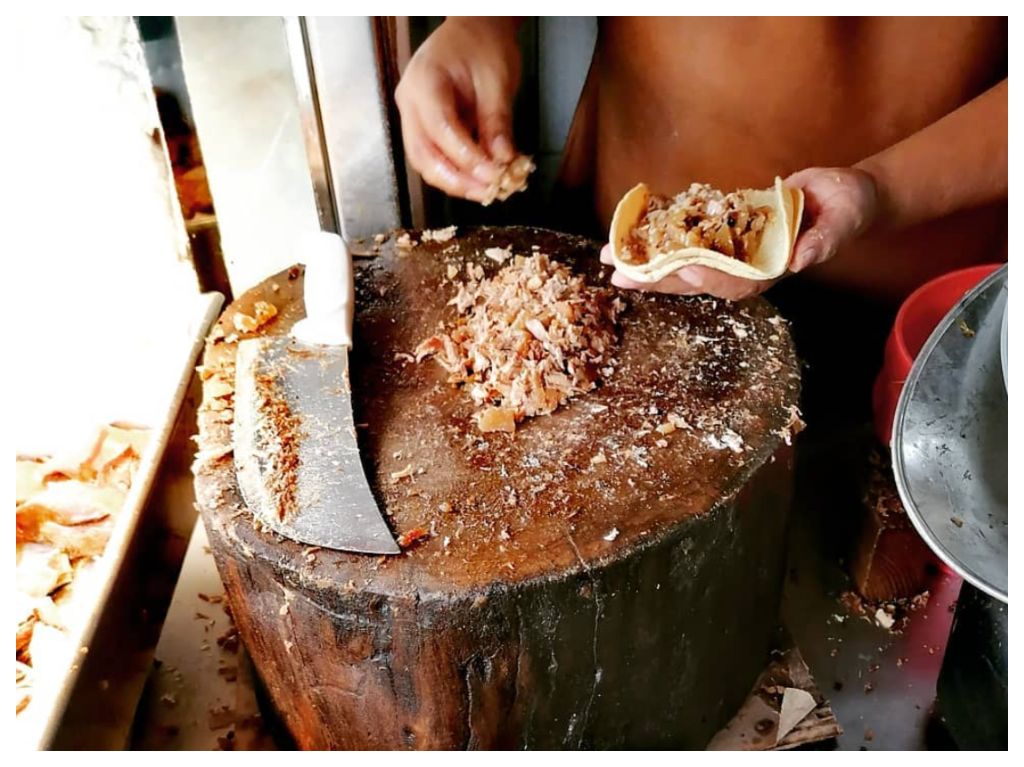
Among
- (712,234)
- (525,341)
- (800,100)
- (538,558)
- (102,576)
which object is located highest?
(800,100)

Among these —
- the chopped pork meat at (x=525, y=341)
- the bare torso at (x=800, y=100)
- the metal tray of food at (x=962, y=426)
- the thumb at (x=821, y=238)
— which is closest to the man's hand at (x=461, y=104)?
the chopped pork meat at (x=525, y=341)

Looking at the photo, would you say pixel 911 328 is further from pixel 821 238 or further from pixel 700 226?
pixel 700 226

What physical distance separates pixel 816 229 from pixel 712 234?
0.16 metres

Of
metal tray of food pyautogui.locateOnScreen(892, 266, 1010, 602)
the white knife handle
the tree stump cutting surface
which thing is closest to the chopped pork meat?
the tree stump cutting surface

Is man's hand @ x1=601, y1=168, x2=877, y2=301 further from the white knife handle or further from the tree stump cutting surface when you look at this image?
the white knife handle

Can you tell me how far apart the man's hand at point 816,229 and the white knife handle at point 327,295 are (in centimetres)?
43

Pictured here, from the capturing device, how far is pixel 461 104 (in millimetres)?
1522

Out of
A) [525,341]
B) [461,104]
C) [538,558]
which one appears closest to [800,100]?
[461,104]

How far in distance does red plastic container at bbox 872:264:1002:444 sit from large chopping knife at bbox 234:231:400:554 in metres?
0.94

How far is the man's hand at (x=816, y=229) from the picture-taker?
1.29 meters

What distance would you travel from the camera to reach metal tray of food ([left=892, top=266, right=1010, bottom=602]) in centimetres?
110
